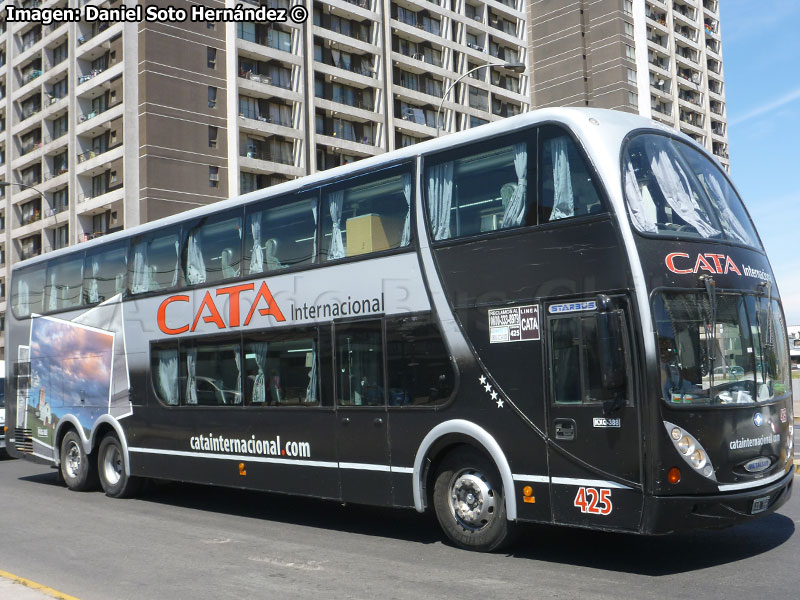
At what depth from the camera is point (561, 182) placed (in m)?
8.00

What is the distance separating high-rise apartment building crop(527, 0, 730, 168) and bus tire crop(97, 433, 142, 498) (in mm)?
63620

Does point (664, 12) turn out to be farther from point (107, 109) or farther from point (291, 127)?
point (107, 109)

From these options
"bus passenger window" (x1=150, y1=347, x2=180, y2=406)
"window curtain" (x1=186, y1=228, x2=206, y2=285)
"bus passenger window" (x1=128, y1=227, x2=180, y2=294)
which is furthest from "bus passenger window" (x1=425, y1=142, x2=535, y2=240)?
"bus passenger window" (x1=150, y1=347, x2=180, y2=406)

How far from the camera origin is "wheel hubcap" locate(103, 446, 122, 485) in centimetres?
1424

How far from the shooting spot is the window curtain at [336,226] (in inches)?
398

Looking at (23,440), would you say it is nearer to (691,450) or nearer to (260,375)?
(260,375)

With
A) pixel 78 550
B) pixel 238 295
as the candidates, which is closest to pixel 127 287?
pixel 238 295

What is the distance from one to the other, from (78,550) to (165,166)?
41.1 m

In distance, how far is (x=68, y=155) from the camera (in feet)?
174

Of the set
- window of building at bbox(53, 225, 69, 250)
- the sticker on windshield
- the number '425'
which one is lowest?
the number '425'

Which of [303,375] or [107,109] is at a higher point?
[107,109]

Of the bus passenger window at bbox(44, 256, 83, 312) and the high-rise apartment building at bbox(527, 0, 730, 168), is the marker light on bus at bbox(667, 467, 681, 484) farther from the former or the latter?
the high-rise apartment building at bbox(527, 0, 730, 168)

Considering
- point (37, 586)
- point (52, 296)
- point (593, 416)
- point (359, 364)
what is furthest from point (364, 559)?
point (52, 296)

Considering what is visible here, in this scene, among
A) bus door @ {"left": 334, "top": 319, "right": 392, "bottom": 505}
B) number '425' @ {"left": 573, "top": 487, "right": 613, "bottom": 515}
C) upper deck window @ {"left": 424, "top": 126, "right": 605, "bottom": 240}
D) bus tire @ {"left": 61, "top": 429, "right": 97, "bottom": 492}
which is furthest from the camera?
bus tire @ {"left": 61, "top": 429, "right": 97, "bottom": 492}
